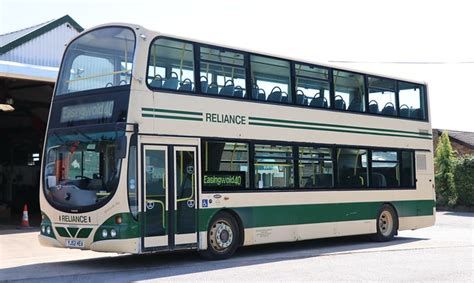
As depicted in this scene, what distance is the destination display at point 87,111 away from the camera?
1107cm

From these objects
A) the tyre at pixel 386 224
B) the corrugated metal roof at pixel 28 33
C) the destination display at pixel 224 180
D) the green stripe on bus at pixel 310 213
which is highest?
the corrugated metal roof at pixel 28 33

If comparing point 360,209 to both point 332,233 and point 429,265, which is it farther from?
point 429,265

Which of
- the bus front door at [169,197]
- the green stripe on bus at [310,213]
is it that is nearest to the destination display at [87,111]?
the bus front door at [169,197]

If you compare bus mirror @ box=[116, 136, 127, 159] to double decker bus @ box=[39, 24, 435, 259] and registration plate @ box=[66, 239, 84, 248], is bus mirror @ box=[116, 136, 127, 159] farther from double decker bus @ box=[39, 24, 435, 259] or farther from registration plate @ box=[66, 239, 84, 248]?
registration plate @ box=[66, 239, 84, 248]

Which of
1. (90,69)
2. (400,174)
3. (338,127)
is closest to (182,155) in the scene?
(90,69)

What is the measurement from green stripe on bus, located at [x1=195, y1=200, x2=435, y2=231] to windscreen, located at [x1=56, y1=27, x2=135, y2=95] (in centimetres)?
304

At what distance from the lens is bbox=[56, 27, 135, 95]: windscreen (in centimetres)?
1132

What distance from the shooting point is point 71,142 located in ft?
37.5

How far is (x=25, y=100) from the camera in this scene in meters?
24.9

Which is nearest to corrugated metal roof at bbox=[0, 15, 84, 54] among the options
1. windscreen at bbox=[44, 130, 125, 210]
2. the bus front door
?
windscreen at bbox=[44, 130, 125, 210]

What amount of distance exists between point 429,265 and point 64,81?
780cm

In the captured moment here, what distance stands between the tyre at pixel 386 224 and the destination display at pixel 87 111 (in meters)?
8.12

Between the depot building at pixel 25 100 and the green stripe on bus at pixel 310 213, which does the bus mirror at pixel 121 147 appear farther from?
the depot building at pixel 25 100

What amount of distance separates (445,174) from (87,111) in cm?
2412
